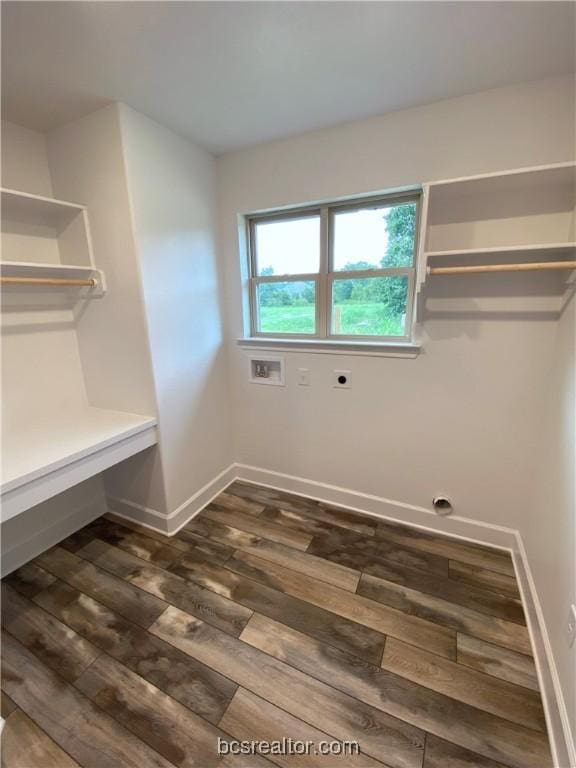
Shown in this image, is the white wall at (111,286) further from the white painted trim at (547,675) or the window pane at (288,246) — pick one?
the white painted trim at (547,675)

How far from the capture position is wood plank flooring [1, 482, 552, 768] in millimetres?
1073

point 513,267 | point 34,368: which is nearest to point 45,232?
point 34,368

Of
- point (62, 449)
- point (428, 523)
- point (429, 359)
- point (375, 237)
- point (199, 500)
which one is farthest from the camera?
point (199, 500)

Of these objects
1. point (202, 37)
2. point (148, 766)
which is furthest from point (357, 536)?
point (202, 37)

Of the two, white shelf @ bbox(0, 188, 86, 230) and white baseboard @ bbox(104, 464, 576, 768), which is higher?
white shelf @ bbox(0, 188, 86, 230)

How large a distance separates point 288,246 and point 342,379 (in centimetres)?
102

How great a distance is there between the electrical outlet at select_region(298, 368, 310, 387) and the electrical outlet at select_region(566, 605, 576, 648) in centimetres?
160

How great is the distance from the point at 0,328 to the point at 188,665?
1.92m

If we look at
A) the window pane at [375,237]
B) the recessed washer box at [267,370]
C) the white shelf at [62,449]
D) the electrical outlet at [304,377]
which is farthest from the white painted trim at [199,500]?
the window pane at [375,237]

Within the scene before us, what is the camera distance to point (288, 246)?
7.18ft

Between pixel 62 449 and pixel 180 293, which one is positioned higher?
pixel 180 293

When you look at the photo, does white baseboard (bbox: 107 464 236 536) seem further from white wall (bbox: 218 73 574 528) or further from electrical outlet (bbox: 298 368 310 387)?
electrical outlet (bbox: 298 368 310 387)

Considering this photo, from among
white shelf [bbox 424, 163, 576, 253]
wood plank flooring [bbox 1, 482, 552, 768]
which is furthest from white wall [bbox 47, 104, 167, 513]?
white shelf [bbox 424, 163, 576, 253]

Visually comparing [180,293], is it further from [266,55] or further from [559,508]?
[559,508]
